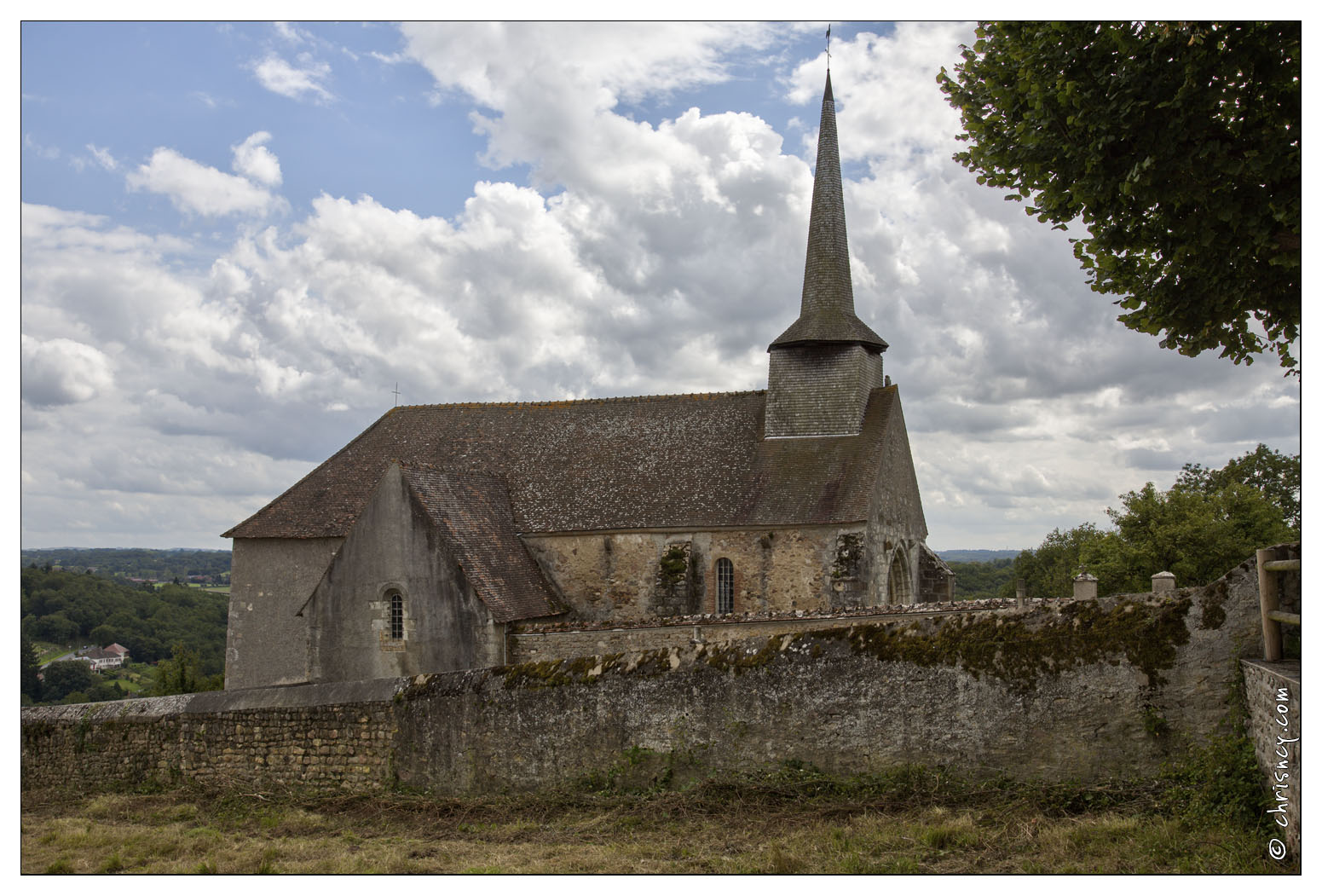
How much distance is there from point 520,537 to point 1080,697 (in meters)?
19.5

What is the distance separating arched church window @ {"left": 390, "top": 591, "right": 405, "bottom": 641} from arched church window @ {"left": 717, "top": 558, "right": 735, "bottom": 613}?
8.66 metres

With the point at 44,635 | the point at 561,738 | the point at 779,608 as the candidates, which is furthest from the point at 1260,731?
the point at 44,635

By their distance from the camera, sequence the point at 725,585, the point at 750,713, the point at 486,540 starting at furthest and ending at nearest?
1. the point at 725,585
2. the point at 486,540
3. the point at 750,713

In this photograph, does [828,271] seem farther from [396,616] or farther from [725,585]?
[396,616]

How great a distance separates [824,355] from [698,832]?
818 inches

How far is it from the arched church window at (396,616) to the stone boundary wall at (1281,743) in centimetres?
1675

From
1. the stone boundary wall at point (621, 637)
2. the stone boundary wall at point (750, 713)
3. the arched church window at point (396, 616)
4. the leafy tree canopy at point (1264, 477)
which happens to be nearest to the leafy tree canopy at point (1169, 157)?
the stone boundary wall at point (750, 713)

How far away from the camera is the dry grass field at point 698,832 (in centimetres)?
717

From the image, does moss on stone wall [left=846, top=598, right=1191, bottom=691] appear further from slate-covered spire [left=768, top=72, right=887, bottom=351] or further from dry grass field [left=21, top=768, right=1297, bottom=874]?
slate-covered spire [left=768, top=72, right=887, bottom=351]

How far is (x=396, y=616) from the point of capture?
20797 mm

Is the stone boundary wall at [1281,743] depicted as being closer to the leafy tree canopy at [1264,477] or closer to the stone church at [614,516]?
the stone church at [614,516]

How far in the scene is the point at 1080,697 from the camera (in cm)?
854

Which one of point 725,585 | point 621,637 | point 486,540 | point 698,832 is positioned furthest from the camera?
point 725,585

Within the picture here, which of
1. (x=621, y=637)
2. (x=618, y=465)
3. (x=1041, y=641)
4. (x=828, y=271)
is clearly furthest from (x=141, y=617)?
(x=1041, y=641)
